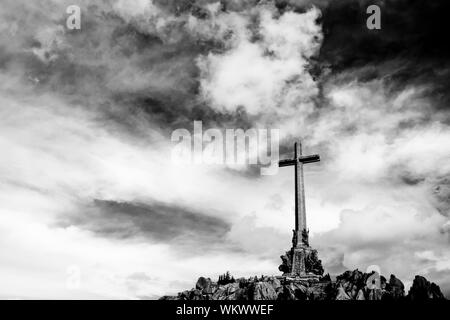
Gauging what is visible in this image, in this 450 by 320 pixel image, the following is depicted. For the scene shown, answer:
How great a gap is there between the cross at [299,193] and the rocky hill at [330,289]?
25.0 feet

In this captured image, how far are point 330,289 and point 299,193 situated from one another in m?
17.6

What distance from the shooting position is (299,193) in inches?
2815

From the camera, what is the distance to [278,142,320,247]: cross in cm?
6969

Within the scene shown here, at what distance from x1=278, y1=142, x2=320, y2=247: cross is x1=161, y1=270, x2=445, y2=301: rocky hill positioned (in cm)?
761

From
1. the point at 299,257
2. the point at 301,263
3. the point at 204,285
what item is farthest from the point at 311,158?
the point at 204,285

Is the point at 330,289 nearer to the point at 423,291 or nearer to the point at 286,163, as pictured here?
the point at 423,291

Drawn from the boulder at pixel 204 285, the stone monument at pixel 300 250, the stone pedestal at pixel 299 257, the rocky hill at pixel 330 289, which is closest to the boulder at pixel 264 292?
the rocky hill at pixel 330 289

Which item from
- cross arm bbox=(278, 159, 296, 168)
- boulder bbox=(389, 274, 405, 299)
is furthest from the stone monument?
boulder bbox=(389, 274, 405, 299)

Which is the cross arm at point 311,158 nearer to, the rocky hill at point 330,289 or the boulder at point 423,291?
the rocky hill at point 330,289

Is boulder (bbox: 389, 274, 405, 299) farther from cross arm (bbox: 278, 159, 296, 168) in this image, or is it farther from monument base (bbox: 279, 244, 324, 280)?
cross arm (bbox: 278, 159, 296, 168)

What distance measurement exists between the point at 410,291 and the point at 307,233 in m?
19.1
